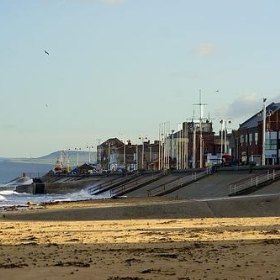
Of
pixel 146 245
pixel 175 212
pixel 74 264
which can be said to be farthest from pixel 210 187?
pixel 74 264

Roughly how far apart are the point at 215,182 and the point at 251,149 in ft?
167

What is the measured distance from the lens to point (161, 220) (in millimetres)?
34156

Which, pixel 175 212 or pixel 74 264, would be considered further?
pixel 175 212

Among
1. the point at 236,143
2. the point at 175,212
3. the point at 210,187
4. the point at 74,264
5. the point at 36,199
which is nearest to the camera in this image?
the point at 74,264

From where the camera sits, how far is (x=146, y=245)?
21.2 metres

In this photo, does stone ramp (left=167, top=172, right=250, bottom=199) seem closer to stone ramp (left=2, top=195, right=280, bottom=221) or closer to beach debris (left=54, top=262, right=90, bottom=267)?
stone ramp (left=2, top=195, right=280, bottom=221)

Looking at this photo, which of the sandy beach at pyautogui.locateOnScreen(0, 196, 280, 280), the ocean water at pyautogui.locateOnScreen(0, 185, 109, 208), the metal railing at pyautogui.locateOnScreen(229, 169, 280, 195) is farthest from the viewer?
the ocean water at pyautogui.locateOnScreen(0, 185, 109, 208)

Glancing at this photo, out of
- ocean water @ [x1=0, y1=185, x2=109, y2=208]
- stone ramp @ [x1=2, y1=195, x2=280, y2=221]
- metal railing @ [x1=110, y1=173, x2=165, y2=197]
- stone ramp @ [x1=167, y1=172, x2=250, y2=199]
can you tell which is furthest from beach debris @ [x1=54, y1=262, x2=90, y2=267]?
metal railing @ [x1=110, y1=173, x2=165, y2=197]

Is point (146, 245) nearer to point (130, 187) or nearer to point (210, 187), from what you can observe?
point (210, 187)

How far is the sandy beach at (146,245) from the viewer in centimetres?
1513

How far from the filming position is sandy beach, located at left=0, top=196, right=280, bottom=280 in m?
15.1

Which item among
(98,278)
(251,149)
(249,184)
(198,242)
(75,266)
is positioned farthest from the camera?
(251,149)

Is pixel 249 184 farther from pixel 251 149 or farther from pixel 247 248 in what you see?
pixel 251 149

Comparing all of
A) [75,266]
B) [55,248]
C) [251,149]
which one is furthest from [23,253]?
[251,149]
